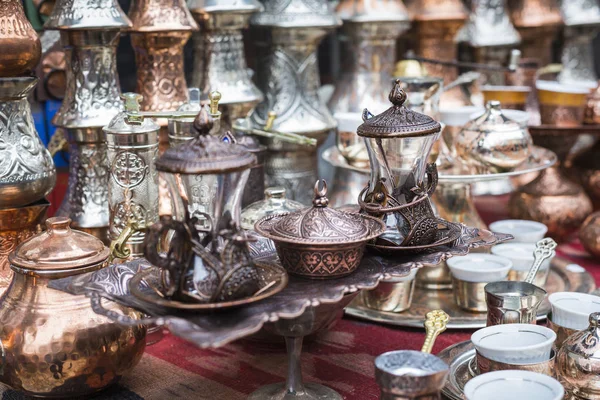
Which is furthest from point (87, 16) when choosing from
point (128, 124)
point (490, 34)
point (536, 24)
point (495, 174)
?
point (536, 24)

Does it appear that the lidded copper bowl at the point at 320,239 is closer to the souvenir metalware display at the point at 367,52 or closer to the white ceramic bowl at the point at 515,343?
the white ceramic bowl at the point at 515,343

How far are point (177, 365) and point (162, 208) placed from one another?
0.38 metres

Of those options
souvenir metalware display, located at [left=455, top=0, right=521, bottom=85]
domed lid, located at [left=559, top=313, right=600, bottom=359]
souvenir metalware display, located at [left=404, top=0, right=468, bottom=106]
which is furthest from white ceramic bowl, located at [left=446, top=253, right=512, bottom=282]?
souvenir metalware display, located at [left=455, top=0, right=521, bottom=85]

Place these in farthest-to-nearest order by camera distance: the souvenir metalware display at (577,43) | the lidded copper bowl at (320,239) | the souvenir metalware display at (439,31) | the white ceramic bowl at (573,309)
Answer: the souvenir metalware display at (577,43) < the souvenir metalware display at (439,31) < the white ceramic bowl at (573,309) < the lidded copper bowl at (320,239)

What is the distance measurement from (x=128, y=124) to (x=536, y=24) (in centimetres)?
180

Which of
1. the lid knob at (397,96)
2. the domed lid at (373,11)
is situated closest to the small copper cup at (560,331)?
the lid knob at (397,96)

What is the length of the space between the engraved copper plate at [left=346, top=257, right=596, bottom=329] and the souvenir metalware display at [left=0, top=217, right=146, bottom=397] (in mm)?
579

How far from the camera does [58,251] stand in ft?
3.87

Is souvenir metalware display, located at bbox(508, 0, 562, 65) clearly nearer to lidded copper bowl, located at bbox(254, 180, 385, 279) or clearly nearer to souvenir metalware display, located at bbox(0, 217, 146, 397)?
lidded copper bowl, located at bbox(254, 180, 385, 279)

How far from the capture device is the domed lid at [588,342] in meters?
1.15

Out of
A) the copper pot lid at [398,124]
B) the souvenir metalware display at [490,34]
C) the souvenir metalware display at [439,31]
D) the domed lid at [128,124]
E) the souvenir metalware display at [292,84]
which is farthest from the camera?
the souvenir metalware display at [490,34]

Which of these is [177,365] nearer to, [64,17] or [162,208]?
[162,208]

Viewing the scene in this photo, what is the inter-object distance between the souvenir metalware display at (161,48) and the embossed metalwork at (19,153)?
0.28m

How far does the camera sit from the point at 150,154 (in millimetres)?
1438
